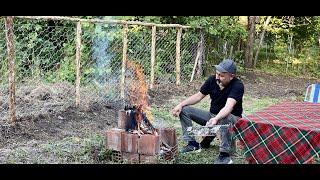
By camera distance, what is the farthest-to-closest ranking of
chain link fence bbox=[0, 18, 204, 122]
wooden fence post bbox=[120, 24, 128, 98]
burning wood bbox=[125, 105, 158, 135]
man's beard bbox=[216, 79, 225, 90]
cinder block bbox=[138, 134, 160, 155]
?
wooden fence post bbox=[120, 24, 128, 98], chain link fence bbox=[0, 18, 204, 122], man's beard bbox=[216, 79, 225, 90], burning wood bbox=[125, 105, 158, 135], cinder block bbox=[138, 134, 160, 155]

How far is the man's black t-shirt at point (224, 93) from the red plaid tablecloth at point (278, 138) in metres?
0.39

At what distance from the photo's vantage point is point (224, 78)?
12.4 ft

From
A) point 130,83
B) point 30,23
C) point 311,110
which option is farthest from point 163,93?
point 311,110

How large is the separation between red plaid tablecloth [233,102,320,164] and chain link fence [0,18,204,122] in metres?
2.53

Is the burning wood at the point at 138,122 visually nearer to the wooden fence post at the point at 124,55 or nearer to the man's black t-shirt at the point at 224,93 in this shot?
the man's black t-shirt at the point at 224,93

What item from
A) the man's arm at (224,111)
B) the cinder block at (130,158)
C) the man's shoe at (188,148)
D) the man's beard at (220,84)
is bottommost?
the man's shoe at (188,148)

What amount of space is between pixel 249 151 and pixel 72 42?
3.70m

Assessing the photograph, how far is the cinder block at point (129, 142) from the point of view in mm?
3465

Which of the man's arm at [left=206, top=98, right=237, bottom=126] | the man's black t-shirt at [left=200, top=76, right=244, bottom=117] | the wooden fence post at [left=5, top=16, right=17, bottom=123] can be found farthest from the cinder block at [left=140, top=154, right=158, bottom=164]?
the wooden fence post at [left=5, top=16, right=17, bottom=123]

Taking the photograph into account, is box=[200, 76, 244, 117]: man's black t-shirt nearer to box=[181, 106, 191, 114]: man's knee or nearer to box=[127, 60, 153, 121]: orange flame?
box=[181, 106, 191, 114]: man's knee

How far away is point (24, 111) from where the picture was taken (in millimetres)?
4875

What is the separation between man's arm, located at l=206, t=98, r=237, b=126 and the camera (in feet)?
11.7

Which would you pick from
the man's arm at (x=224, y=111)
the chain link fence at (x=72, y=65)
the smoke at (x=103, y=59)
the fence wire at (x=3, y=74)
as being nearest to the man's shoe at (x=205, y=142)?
the man's arm at (x=224, y=111)

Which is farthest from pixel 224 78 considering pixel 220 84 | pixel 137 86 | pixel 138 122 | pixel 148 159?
pixel 137 86
